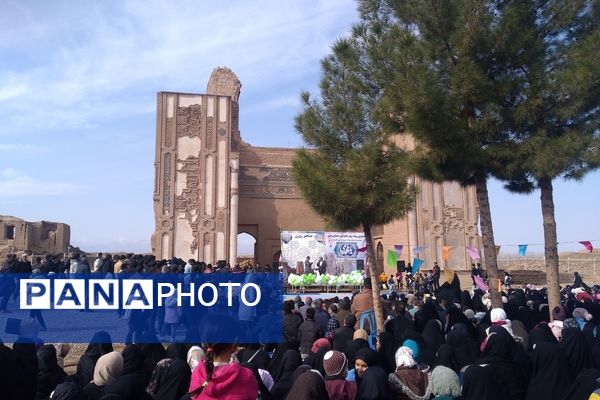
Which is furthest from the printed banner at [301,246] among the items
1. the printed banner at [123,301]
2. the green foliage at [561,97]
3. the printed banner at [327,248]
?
the green foliage at [561,97]

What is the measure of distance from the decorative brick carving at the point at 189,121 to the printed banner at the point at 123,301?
14.3 metres

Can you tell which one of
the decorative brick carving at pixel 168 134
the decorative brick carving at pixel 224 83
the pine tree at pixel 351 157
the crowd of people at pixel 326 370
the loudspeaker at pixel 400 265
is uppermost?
the decorative brick carving at pixel 224 83

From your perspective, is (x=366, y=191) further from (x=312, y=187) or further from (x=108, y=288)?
(x=108, y=288)

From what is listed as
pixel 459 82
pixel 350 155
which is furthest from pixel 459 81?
pixel 350 155

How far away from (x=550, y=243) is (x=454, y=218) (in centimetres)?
1742

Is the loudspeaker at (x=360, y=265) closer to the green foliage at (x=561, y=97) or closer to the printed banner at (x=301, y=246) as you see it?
the printed banner at (x=301, y=246)

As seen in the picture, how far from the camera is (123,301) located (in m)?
11.3

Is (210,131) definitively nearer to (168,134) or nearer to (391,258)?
(168,134)

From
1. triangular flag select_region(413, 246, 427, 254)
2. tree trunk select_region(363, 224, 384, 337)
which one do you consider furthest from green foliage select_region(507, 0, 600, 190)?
triangular flag select_region(413, 246, 427, 254)

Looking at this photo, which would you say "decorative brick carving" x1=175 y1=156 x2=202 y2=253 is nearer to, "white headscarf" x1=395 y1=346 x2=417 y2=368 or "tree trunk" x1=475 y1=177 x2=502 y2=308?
"tree trunk" x1=475 y1=177 x2=502 y2=308

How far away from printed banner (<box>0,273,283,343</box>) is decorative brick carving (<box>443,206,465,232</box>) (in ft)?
50.1

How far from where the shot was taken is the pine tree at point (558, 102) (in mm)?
8258

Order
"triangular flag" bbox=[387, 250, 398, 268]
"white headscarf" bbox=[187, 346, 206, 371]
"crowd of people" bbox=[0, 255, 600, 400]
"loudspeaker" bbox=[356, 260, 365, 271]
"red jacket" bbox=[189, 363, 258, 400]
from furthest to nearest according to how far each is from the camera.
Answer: "triangular flag" bbox=[387, 250, 398, 268]
"loudspeaker" bbox=[356, 260, 365, 271]
"white headscarf" bbox=[187, 346, 206, 371]
"crowd of people" bbox=[0, 255, 600, 400]
"red jacket" bbox=[189, 363, 258, 400]

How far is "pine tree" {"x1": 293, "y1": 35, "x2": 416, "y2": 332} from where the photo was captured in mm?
9000
